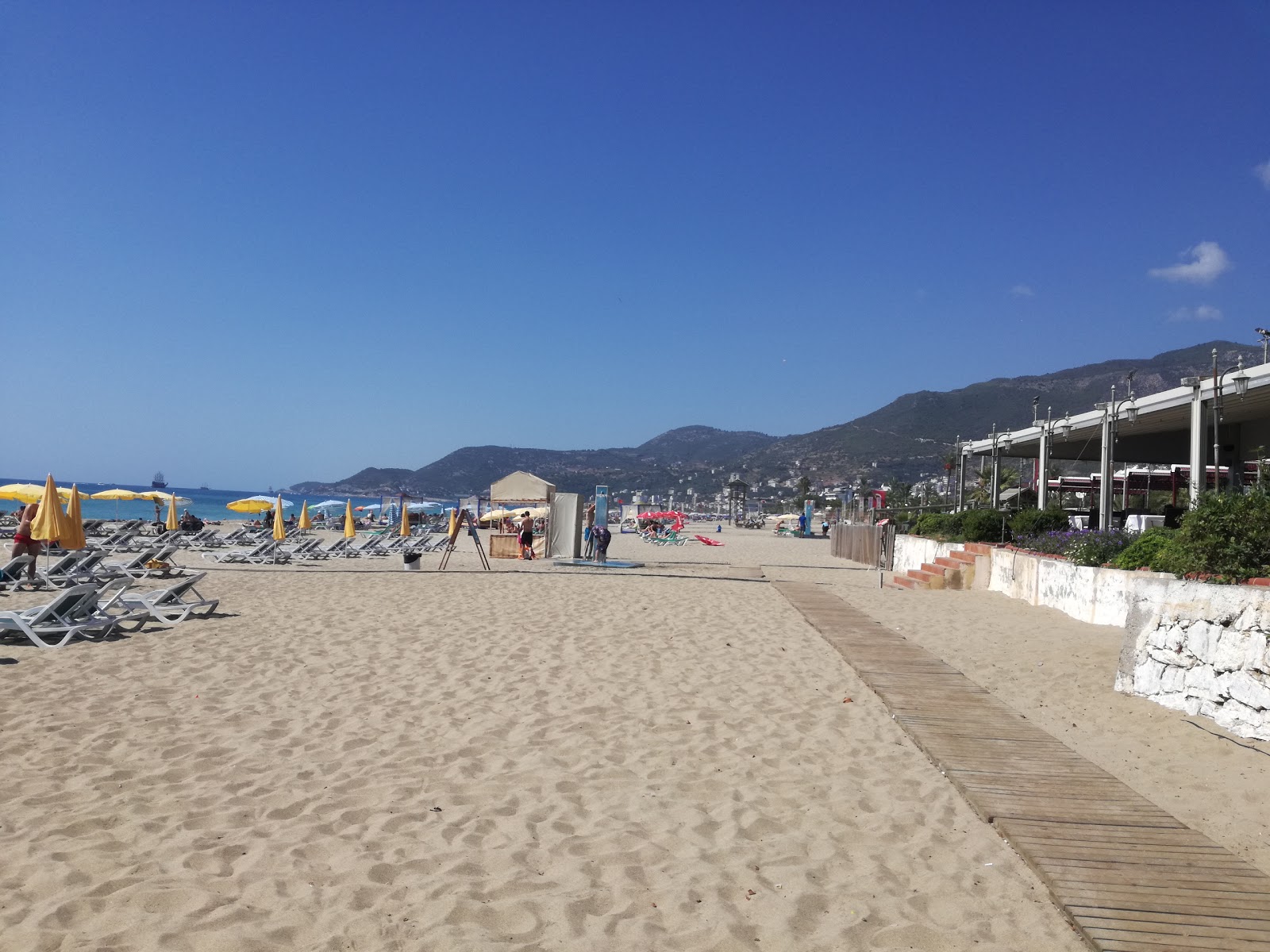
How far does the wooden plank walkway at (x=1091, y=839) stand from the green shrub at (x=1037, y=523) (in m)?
7.63

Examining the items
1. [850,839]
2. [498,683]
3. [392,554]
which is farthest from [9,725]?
[392,554]

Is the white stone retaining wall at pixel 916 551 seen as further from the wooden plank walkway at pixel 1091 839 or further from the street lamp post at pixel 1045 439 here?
the wooden plank walkway at pixel 1091 839

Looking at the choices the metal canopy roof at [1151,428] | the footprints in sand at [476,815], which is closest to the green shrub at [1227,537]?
the footprints in sand at [476,815]

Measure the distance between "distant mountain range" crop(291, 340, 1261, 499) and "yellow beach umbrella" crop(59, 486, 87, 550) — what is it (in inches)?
2287

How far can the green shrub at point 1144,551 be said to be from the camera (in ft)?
27.7

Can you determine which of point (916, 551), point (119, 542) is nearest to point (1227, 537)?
point (916, 551)

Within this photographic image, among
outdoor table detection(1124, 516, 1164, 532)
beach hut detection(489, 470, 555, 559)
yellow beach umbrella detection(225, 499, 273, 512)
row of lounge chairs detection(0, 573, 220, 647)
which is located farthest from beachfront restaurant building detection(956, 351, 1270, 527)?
yellow beach umbrella detection(225, 499, 273, 512)

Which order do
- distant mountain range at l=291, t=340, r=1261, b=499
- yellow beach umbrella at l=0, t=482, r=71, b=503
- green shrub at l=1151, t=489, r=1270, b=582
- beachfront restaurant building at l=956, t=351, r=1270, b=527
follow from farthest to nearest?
distant mountain range at l=291, t=340, r=1261, b=499 < yellow beach umbrella at l=0, t=482, r=71, b=503 < beachfront restaurant building at l=956, t=351, r=1270, b=527 < green shrub at l=1151, t=489, r=1270, b=582

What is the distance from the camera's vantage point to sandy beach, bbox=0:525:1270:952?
2.89 metres

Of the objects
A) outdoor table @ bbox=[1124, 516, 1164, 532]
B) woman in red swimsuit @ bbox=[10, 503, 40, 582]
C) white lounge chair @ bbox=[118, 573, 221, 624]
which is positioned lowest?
white lounge chair @ bbox=[118, 573, 221, 624]

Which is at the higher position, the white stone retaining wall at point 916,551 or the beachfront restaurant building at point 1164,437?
the beachfront restaurant building at point 1164,437

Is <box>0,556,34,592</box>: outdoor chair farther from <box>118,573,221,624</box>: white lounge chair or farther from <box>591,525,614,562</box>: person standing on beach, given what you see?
<box>591,525,614,562</box>: person standing on beach

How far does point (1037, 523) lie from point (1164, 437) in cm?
929

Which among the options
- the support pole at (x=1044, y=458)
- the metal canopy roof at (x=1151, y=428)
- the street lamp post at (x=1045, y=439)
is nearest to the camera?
the metal canopy roof at (x=1151, y=428)
